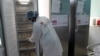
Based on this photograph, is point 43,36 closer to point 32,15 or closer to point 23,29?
point 32,15

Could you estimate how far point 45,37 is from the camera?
2203 mm

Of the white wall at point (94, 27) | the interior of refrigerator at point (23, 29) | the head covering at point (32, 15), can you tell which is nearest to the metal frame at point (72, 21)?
the white wall at point (94, 27)

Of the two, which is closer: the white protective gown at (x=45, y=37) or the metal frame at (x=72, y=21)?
the white protective gown at (x=45, y=37)

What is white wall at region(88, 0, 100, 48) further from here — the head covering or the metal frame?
Answer: the head covering

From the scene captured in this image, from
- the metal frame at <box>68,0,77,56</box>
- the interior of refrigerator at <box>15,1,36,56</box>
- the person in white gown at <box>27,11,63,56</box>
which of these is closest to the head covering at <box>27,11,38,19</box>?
the person in white gown at <box>27,11,63,56</box>

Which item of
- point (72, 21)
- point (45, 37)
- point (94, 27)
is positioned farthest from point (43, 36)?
point (94, 27)

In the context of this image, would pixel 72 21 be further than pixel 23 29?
Yes

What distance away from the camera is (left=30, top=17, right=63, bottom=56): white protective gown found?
2.13 m

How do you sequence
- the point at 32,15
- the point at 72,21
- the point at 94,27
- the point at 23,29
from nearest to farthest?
the point at 32,15 → the point at 23,29 → the point at 72,21 → the point at 94,27

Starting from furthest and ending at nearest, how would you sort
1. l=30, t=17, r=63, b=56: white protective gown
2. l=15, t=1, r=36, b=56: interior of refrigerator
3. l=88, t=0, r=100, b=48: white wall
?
l=88, t=0, r=100, b=48: white wall → l=15, t=1, r=36, b=56: interior of refrigerator → l=30, t=17, r=63, b=56: white protective gown

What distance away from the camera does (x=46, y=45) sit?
7.27 ft

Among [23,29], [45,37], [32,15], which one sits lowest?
[45,37]

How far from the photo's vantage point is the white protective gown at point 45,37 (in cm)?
213

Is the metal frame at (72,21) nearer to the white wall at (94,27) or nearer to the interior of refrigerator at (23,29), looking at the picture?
the white wall at (94,27)
